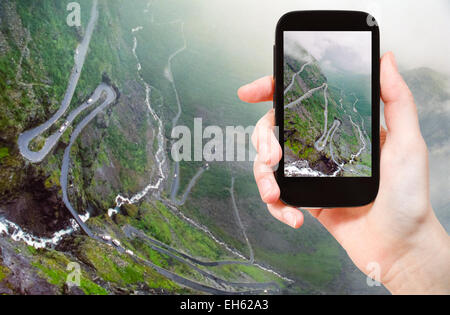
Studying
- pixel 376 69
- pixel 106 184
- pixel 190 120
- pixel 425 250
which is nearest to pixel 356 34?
pixel 376 69

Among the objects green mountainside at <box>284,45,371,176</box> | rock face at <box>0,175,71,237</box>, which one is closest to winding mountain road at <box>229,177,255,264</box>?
rock face at <box>0,175,71,237</box>

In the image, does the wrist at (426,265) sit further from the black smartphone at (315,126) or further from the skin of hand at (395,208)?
the black smartphone at (315,126)

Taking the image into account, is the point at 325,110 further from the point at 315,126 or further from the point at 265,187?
the point at 265,187

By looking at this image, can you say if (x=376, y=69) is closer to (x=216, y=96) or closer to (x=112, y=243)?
(x=112, y=243)

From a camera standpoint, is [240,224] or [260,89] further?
[240,224]

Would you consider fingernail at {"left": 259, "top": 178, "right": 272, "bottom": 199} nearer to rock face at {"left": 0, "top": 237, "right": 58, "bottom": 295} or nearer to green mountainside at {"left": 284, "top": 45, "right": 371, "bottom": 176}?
green mountainside at {"left": 284, "top": 45, "right": 371, "bottom": 176}

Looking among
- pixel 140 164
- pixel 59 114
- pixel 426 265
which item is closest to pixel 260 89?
pixel 426 265
